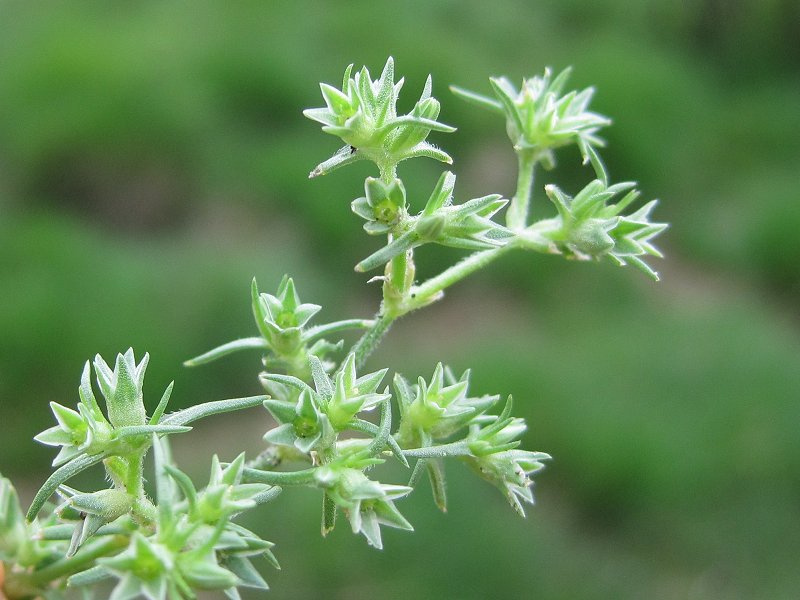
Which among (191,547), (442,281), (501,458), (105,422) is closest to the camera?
(191,547)

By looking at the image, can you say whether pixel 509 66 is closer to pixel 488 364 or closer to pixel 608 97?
pixel 608 97

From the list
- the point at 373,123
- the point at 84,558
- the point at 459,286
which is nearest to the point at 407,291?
the point at 373,123

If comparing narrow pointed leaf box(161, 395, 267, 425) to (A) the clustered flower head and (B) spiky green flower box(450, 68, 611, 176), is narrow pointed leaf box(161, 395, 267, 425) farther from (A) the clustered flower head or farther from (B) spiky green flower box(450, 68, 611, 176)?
(B) spiky green flower box(450, 68, 611, 176)

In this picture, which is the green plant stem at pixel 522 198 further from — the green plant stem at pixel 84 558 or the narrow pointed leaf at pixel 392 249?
the green plant stem at pixel 84 558

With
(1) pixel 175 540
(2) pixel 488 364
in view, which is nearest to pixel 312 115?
(1) pixel 175 540

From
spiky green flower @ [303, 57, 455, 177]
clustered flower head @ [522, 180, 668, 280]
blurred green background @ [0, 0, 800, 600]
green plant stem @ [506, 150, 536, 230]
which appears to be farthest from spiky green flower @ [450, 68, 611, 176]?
blurred green background @ [0, 0, 800, 600]

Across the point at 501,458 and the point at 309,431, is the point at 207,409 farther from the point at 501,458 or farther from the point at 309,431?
the point at 501,458
